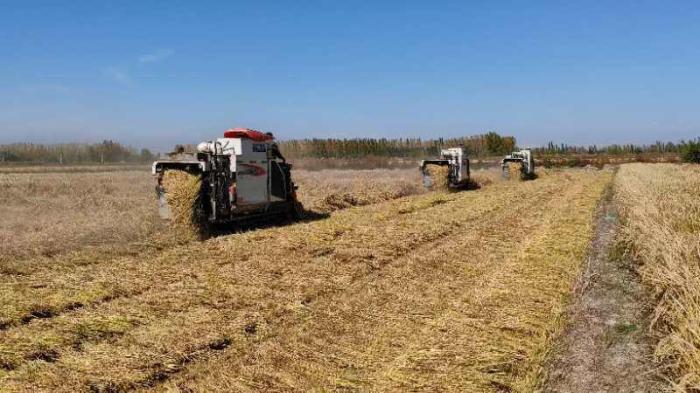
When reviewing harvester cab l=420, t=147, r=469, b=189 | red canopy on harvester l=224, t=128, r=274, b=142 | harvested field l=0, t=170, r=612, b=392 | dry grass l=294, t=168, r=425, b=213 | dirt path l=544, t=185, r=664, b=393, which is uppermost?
red canopy on harvester l=224, t=128, r=274, b=142

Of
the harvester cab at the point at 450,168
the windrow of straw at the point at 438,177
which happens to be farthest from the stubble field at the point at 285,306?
the harvester cab at the point at 450,168

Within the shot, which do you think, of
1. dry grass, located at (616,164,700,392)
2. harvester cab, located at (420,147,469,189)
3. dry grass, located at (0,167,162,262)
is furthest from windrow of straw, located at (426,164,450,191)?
dry grass, located at (616,164,700,392)

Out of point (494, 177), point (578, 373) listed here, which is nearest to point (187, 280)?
point (578, 373)

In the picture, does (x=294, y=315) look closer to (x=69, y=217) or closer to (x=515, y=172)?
(x=69, y=217)

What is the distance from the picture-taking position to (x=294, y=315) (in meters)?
6.67

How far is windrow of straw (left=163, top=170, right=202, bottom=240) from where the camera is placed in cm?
1230

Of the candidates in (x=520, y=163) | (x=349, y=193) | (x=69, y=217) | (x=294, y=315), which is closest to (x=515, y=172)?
(x=520, y=163)

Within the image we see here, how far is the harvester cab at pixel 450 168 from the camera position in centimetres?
2605

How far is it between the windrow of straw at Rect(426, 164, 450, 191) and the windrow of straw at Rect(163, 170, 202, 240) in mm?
15221

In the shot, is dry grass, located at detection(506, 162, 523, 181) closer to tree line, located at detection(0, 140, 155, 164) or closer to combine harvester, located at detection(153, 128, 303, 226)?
combine harvester, located at detection(153, 128, 303, 226)

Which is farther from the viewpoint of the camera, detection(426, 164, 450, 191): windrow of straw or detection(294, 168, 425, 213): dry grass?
detection(426, 164, 450, 191): windrow of straw

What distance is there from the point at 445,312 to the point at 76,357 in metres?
3.88

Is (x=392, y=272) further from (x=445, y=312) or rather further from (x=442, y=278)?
(x=445, y=312)

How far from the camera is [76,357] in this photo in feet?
17.1
